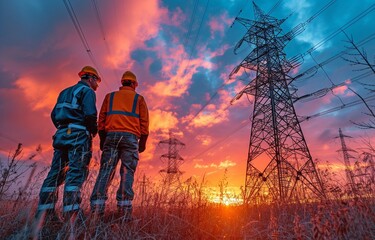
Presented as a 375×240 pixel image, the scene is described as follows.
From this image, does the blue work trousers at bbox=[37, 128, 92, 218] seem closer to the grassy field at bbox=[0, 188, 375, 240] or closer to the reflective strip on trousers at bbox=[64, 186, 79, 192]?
the reflective strip on trousers at bbox=[64, 186, 79, 192]

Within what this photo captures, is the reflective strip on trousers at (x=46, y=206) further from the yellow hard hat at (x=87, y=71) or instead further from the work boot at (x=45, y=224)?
the yellow hard hat at (x=87, y=71)

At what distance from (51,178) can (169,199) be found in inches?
78.3

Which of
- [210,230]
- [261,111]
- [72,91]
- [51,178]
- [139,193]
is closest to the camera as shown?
[210,230]

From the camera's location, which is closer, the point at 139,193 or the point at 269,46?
the point at 139,193

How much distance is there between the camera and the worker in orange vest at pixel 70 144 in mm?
3293

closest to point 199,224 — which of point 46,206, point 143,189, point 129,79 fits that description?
point 143,189

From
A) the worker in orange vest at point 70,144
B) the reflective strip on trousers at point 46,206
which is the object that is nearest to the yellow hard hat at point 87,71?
the worker in orange vest at point 70,144

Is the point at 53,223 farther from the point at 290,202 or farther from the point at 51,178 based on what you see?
the point at 290,202

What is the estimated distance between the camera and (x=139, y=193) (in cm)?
421

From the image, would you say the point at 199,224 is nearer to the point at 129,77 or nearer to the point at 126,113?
the point at 126,113

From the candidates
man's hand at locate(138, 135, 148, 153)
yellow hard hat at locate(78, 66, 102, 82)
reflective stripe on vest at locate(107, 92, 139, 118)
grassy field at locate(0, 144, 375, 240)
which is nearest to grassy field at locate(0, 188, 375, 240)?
grassy field at locate(0, 144, 375, 240)

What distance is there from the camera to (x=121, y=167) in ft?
12.9

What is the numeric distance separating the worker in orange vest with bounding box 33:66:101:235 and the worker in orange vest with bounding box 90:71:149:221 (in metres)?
0.32

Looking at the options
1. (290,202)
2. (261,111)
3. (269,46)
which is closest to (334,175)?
(290,202)
